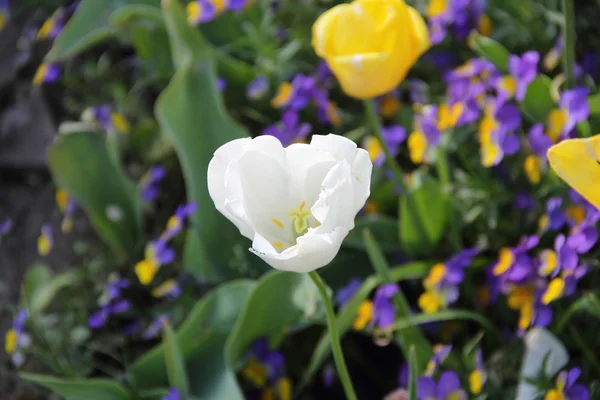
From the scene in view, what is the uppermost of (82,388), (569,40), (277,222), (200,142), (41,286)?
(277,222)

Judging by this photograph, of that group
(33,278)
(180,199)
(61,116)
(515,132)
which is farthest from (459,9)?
(61,116)

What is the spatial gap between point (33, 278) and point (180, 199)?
370mm

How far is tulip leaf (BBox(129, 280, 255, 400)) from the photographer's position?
1.26 metres

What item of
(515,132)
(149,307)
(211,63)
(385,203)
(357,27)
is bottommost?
(149,307)

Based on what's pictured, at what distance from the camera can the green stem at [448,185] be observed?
129 centimetres

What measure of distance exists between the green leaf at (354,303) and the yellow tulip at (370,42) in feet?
0.96

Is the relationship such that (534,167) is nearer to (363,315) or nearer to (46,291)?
(363,315)

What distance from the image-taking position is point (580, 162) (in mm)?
771

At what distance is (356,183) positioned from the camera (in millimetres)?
721

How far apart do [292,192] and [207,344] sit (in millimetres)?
572

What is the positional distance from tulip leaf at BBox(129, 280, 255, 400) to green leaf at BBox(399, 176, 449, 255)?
28 cm

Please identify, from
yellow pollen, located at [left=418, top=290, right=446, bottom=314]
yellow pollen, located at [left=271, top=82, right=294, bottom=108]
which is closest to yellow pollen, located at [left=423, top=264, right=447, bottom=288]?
yellow pollen, located at [left=418, top=290, right=446, bottom=314]

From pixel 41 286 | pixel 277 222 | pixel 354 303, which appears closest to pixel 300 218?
pixel 277 222

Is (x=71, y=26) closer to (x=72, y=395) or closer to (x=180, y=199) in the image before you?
(x=180, y=199)
